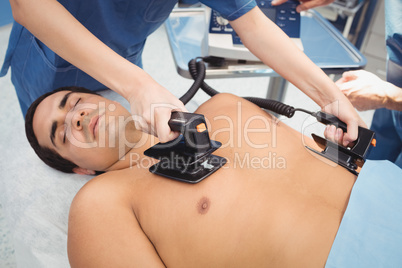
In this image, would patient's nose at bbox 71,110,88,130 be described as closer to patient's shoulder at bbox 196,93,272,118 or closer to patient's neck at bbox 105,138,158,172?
patient's neck at bbox 105,138,158,172

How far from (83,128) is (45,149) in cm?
20

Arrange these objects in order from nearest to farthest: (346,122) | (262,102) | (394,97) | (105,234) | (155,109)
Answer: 1. (155,109)
2. (105,234)
3. (346,122)
4. (394,97)
5. (262,102)

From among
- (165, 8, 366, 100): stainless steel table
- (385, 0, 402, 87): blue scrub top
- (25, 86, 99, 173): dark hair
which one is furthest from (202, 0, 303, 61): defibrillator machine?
(25, 86, 99, 173): dark hair

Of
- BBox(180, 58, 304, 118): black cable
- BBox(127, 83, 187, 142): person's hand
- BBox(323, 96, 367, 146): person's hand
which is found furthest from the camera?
BBox(180, 58, 304, 118): black cable

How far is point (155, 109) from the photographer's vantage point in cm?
76

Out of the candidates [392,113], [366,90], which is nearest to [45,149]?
[366,90]

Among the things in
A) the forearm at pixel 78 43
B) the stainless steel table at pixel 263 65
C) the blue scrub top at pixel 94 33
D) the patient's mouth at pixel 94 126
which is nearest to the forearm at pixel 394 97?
the stainless steel table at pixel 263 65

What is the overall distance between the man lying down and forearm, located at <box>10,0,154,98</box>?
Answer: 355 millimetres

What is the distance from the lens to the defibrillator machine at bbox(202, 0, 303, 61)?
1315mm

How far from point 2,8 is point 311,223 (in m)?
3.38

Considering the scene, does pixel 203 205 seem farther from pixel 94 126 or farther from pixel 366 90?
pixel 366 90

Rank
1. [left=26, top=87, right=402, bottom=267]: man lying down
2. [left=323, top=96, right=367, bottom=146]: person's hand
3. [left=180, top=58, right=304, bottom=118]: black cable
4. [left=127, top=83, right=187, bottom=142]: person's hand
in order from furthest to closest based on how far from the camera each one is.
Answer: [left=180, top=58, right=304, bottom=118]: black cable
[left=323, top=96, right=367, bottom=146]: person's hand
[left=26, top=87, right=402, bottom=267]: man lying down
[left=127, top=83, right=187, bottom=142]: person's hand

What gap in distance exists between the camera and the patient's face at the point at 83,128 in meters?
1.17

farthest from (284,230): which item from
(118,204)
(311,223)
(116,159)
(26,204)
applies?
(26,204)
